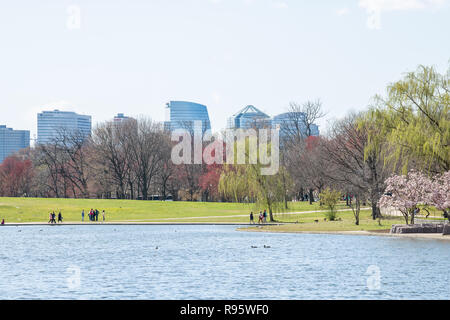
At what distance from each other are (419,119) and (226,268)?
23.0m

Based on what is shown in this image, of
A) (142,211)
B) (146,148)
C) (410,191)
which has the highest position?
(146,148)

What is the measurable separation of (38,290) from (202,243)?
71.3 ft

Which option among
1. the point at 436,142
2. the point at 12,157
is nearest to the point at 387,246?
the point at 436,142

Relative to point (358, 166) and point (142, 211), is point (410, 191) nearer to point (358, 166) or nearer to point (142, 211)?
point (358, 166)

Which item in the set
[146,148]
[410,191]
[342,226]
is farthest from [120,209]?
[410,191]

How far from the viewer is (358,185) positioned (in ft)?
216

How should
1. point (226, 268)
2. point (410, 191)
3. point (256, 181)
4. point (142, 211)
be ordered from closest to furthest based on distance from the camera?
point (226, 268) < point (410, 191) < point (256, 181) < point (142, 211)

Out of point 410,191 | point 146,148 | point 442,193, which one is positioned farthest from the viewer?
point 146,148

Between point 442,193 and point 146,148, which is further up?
point 146,148

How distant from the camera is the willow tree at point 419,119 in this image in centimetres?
4797

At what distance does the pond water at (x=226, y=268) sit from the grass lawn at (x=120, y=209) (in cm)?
3163

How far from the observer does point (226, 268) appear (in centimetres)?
3325

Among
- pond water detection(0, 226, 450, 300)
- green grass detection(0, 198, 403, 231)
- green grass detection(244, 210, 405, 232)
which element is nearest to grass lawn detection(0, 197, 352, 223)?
green grass detection(0, 198, 403, 231)

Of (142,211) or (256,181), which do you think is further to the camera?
(142,211)
